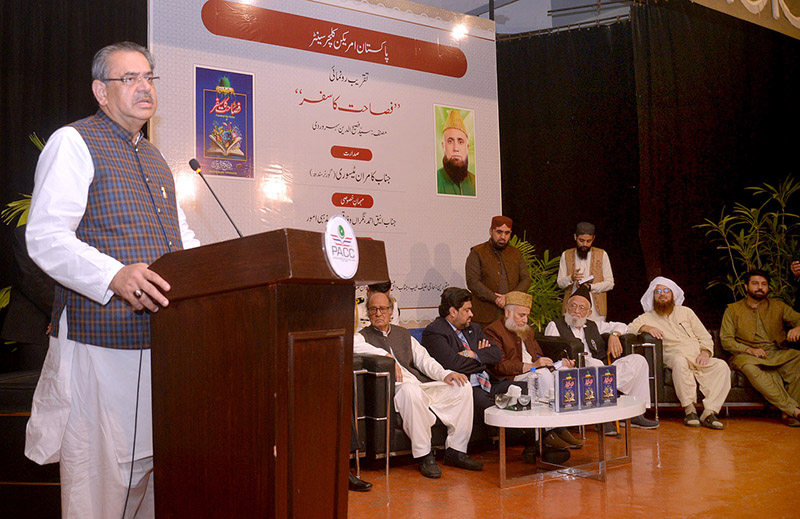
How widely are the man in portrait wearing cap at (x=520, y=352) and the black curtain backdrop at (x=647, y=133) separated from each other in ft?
7.59

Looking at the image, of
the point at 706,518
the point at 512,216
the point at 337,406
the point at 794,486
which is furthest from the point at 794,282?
the point at 337,406

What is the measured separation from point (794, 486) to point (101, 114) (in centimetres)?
382

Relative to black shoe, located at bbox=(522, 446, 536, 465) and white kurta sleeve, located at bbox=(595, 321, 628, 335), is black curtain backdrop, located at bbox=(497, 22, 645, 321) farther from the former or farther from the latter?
black shoe, located at bbox=(522, 446, 536, 465)

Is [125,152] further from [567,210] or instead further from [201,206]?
[567,210]

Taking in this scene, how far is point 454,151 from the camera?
6.51 meters

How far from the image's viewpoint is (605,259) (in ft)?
21.2

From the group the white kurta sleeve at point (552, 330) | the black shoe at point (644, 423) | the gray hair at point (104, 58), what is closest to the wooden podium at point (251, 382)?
the gray hair at point (104, 58)

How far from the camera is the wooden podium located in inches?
49.3

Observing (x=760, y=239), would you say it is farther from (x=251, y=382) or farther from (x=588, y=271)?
(x=251, y=382)

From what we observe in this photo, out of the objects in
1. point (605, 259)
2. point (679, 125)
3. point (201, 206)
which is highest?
point (679, 125)

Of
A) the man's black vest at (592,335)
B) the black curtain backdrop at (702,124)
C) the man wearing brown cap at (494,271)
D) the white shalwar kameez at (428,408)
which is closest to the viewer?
the white shalwar kameez at (428,408)

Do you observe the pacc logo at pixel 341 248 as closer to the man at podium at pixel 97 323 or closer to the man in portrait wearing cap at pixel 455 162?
the man at podium at pixel 97 323

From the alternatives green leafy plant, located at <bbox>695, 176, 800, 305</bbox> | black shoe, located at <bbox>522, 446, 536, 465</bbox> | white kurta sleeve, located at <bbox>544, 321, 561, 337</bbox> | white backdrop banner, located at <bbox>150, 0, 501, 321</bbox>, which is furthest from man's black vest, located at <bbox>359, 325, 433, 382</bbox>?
green leafy plant, located at <bbox>695, 176, 800, 305</bbox>

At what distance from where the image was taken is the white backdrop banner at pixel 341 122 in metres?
5.20
